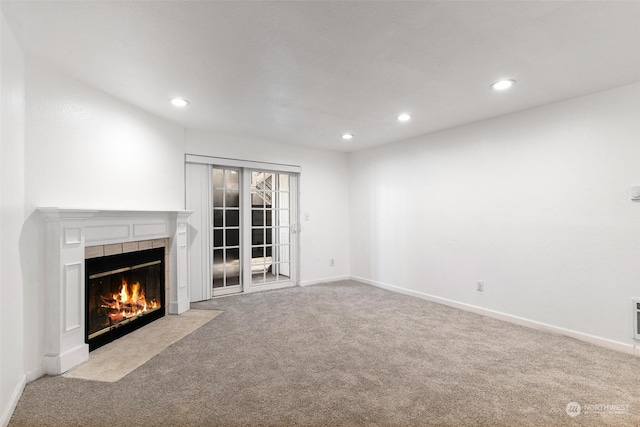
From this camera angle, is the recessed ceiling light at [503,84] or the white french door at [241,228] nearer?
the recessed ceiling light at [503,84]

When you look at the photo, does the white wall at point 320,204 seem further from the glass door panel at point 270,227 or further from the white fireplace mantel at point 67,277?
the white fireplace mantel at point 67,277

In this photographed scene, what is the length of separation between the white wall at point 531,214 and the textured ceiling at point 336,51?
0.35 metres

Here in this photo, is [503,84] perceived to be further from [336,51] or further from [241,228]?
[241,228]

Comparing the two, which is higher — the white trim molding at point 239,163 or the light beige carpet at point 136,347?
the white trim molding at point 239,163

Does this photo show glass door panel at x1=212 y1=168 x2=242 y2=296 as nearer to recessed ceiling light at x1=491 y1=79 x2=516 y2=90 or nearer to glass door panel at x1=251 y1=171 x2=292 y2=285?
glass door panel at x1=251 y1=171 x2=292 y2=285

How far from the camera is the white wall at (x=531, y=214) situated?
2719mm

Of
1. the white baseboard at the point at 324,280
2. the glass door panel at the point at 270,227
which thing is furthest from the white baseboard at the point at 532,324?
the glass door panel at the point at 270,227

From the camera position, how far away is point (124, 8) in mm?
1699

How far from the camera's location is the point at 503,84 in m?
2.66

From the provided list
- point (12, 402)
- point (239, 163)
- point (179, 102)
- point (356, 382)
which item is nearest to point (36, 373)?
point (12, 402)

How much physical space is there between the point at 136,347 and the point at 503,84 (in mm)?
3909

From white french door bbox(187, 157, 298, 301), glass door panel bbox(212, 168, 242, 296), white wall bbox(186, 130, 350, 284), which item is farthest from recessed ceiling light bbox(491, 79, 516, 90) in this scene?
glass door panel bbox(212, 168, 242, 296)

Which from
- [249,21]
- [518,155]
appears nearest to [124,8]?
[249,21]

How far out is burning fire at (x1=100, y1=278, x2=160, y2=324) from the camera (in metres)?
2.96
